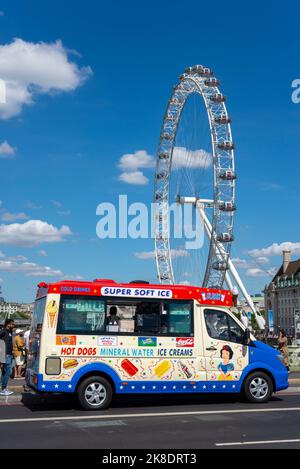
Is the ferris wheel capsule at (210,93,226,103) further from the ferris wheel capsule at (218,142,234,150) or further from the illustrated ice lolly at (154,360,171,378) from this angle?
the illustrated ice lolly at (154,360,171,378)

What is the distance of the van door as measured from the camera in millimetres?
14438

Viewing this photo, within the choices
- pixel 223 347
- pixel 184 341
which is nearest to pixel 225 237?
pixel 223 347

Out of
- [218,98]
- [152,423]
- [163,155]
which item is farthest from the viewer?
[163,155]

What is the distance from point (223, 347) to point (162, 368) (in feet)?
5.07

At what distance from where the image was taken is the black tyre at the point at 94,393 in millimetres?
13445

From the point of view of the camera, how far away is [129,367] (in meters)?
13.9

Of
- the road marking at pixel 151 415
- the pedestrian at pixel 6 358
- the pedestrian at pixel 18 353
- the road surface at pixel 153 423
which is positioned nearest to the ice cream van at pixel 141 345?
the road surface at pixel 153 423

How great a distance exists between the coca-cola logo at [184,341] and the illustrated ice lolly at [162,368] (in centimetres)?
48

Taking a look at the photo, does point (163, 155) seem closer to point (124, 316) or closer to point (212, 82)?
point (212, 82)

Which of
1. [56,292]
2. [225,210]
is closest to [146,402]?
[56,292]

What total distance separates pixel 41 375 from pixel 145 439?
154 inches

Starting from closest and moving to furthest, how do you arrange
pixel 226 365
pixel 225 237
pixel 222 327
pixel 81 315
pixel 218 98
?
1. pixel 81 315
2. pixel 226 365
3. pixel 222 327
4. pixel 225 237
5. pixel 218 98

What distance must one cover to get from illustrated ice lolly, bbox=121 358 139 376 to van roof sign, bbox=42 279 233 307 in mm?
1428
